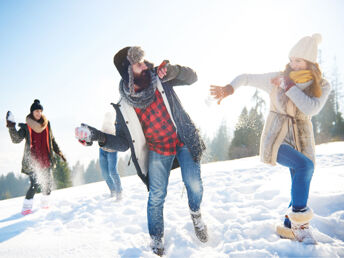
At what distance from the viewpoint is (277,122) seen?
2283mm

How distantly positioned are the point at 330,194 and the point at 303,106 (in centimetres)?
192

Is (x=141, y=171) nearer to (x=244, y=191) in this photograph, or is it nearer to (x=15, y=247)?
(x=15, y=247)

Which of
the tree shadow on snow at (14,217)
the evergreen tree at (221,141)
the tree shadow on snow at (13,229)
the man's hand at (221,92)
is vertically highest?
the man's hand at (221,92)

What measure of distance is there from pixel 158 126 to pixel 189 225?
64.8 inches

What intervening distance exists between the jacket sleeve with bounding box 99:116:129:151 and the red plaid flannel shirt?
0.26 meters

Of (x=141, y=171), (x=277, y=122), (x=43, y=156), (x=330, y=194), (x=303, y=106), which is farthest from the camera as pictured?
(x=43, y=156)

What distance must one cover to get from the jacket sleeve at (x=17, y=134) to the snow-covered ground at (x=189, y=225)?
1.58m

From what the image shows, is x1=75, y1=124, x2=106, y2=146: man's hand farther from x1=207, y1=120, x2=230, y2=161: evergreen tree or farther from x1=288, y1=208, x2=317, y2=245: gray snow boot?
x1=207, y1=120, x2=230, y2=161: evergreen tree

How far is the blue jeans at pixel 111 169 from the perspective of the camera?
15.3ft

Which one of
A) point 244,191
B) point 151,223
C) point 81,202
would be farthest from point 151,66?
point 81,202

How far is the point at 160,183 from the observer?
7.81 ft

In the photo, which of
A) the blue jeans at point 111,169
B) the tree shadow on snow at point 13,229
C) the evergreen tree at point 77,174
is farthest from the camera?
the evergreen tree at point 77,174

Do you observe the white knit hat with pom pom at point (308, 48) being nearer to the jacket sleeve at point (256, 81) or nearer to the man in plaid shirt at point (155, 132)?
the jacket sleeve at point (256, 81)

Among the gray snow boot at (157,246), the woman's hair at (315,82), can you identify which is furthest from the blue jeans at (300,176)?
the gray snow boot at (157,246)
